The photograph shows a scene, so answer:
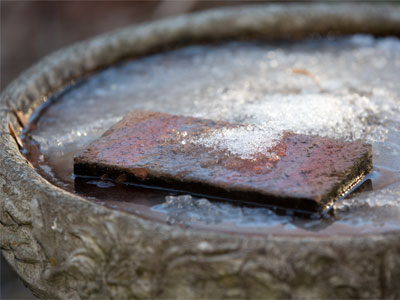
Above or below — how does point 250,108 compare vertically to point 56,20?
below

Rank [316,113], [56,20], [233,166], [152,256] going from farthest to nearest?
1. [56,20]
2. [316,113]
3. [233,166]
4. [152,256]

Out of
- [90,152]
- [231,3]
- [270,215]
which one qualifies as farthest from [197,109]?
[231,3]

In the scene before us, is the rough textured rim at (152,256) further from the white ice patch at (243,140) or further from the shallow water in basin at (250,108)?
the white ice patch at (243,140)

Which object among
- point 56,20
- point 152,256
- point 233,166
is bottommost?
point 152,256

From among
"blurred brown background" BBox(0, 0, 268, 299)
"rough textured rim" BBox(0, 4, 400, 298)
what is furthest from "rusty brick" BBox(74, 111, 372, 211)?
"blurred brown background" BBox(0, 0, 268, 299)

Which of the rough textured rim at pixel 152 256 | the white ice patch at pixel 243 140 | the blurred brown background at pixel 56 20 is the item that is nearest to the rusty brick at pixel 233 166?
the white ice patch at pixel 243 140

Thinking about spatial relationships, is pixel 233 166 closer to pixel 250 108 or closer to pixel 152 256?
pixel 152 256

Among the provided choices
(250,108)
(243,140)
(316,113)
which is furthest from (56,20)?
(243,140)

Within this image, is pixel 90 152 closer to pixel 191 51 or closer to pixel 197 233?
pixel 197 233
